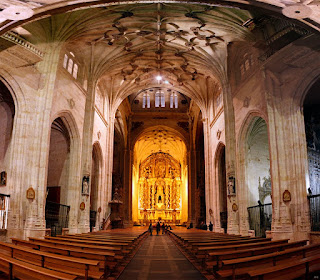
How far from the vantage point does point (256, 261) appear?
19.5 feet

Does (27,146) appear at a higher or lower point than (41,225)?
higher

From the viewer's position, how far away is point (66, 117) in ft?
60.2

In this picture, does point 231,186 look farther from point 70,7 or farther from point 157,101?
point 157,101

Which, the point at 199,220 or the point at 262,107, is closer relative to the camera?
the point at 262,107

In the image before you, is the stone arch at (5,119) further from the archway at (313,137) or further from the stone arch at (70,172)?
the archway at (313,137)

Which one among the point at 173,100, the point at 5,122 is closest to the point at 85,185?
the point at 5,122

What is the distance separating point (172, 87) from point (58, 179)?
12856 mm

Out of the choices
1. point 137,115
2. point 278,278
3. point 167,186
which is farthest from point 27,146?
point 167,186

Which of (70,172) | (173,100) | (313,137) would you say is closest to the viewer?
(313,137)

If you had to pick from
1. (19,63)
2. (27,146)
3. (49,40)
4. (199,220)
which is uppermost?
(49,40)

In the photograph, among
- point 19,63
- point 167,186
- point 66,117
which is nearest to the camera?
point 19,63

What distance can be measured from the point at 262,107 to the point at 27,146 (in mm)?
11189

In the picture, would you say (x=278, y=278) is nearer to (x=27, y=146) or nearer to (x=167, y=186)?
(x=27, y=146)

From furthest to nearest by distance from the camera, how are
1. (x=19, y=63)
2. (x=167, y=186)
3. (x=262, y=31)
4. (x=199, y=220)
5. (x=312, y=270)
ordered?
1. (x=167, y=186)
2. (x=199, y=220)
3. (x=262, y=31)
4. (x=19, y=63)
5. (x=312, y=270)
